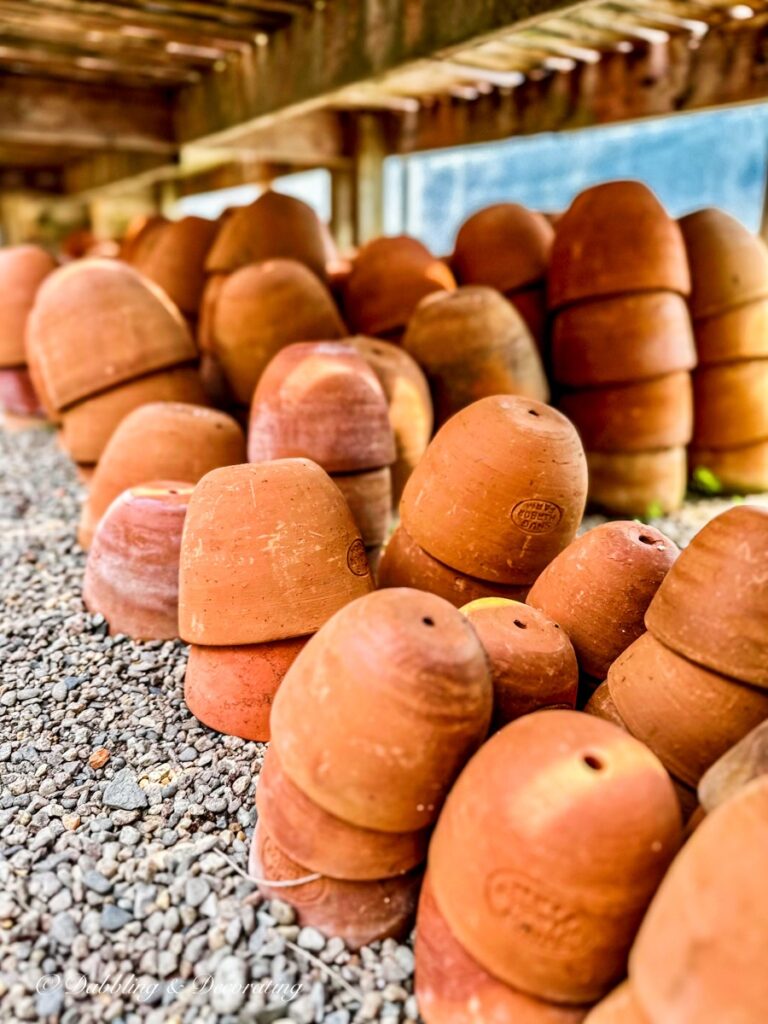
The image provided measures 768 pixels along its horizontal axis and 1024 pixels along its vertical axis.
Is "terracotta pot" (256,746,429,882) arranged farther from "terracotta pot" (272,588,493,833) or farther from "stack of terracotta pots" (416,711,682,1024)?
"stack of terracotta pots" (416,711,682,1024)

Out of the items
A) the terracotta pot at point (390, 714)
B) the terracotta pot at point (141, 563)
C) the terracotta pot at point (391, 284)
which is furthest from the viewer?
the terracotta pot at point (391, 284)

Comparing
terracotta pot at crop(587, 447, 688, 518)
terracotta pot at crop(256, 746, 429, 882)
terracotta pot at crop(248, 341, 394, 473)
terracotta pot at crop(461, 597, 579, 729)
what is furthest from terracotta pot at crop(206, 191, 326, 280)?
terracotta pot at crop(256, 746, 429, 882)

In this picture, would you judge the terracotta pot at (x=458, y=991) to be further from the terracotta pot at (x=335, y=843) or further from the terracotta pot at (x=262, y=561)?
the terracotta pot at (x=262, y=561)

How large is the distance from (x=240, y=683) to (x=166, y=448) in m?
1.54

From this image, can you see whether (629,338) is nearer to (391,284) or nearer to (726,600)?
(391,284)

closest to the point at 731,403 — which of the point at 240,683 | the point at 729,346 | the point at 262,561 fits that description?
the point at 729,346

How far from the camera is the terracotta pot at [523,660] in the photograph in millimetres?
2164

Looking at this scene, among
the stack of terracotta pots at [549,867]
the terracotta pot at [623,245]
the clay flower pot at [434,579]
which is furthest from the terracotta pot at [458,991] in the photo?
the terracotta pot at [623,245]

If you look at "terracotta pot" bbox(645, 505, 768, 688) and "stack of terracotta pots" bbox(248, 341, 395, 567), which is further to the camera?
"stack of terracotta pots" bbox(248, 341, 395, 567)

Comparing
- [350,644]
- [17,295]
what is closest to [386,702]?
[350,644]

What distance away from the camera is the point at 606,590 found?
254cm

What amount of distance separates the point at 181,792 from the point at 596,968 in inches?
55.8

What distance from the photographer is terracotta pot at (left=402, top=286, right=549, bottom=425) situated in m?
4.41

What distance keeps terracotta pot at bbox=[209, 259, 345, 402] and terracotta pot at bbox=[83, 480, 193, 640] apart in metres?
1.46
